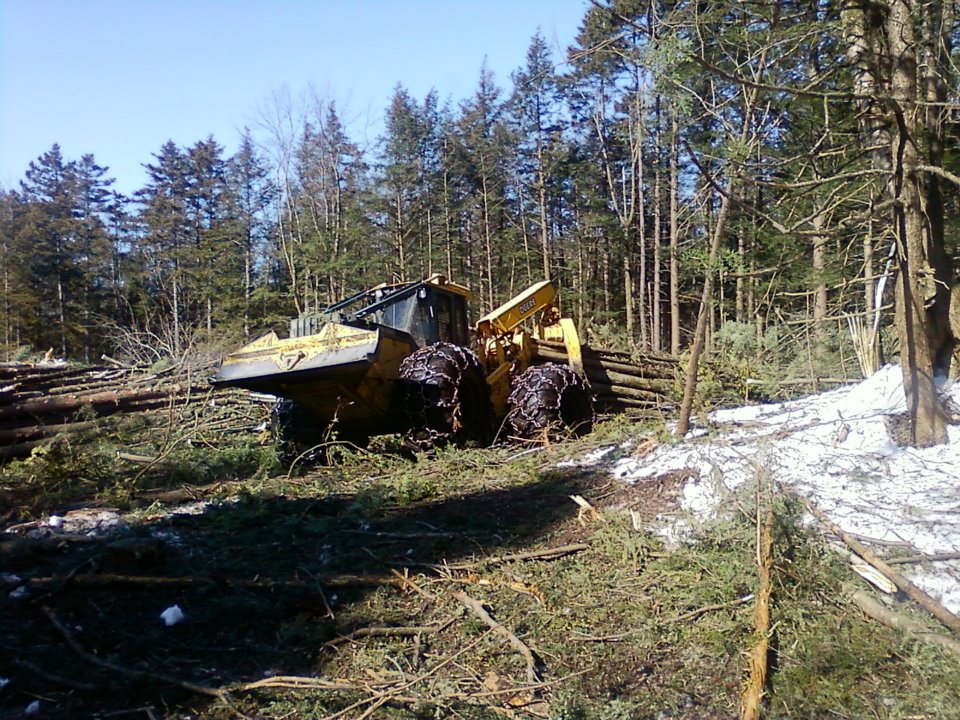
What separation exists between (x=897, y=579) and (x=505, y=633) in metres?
2.07

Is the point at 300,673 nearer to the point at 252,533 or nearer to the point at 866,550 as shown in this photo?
the point at 252,533

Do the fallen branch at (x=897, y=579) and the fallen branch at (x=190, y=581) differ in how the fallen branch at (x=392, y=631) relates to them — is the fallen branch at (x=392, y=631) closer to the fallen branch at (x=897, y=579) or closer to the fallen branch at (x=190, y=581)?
the fallen branch at (x=190, y=581)

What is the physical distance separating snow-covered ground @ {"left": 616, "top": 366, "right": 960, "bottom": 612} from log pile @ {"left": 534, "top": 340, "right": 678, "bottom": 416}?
4.55 metres

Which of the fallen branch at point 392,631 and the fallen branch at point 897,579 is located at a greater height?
the fallen branch at point 897,579

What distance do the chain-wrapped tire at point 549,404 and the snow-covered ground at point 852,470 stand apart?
99.0 inches

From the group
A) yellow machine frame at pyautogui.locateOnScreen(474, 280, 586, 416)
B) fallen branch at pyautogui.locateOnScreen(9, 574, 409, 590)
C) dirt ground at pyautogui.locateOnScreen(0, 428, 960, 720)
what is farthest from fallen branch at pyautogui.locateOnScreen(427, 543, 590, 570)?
yellow machine frame at pyautogui.locateOnScreen(474, 280, 586, 416)

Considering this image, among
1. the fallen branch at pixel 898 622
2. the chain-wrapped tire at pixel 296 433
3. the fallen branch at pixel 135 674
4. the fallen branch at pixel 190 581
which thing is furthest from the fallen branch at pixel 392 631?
the chain-wrapped tire at pixel 296 433

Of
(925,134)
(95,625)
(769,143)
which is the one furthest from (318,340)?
(925,134)

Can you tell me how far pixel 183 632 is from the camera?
4266mm

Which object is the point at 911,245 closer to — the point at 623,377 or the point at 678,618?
the point at 678,618

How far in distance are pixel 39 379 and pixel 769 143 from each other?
1358cm

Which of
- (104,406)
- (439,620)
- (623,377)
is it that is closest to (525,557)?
(439,620)

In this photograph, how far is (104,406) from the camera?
987cm

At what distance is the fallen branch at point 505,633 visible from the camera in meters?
3.65
